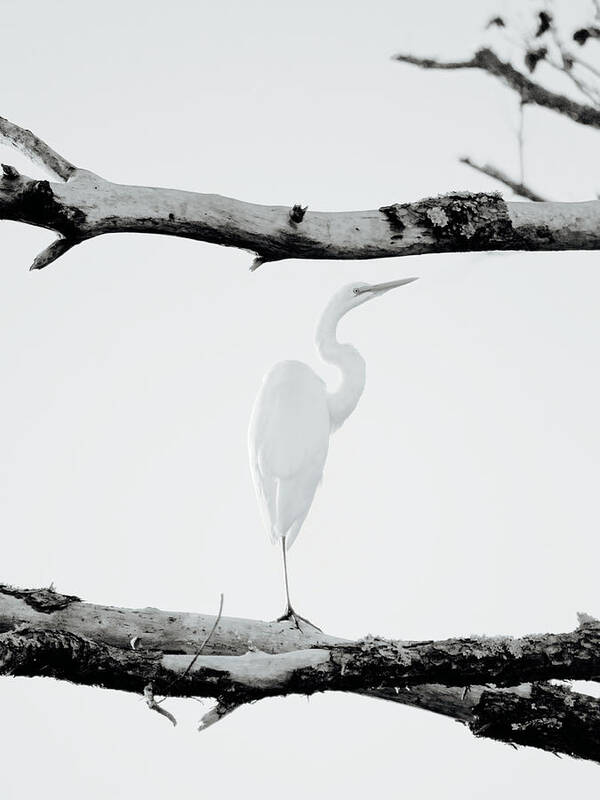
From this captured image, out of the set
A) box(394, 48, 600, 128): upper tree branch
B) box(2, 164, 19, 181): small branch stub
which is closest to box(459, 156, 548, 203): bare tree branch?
box(394, 48, 600, 128): upper tree branch

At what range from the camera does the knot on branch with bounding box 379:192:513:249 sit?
3.03m

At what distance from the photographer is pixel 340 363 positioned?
636 centimetres

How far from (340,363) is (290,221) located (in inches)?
139

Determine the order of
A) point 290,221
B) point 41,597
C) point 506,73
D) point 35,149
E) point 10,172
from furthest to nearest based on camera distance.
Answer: point 506,73 → point 41,597 → point 35,149 → point 290,221 → point 10,172

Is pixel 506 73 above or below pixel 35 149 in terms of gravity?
above

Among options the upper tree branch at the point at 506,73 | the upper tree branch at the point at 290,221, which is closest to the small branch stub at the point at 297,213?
the upper tree branch at the point at 290,221

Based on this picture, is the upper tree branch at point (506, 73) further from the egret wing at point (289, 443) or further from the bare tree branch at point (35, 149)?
the egret wing at point (289, 443)

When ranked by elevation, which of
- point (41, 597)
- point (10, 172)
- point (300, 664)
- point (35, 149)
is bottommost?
point (300, 664)

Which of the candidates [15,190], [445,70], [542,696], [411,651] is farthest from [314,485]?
[15,190]

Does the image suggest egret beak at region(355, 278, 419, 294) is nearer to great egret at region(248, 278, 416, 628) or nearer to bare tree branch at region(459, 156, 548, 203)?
great egret at region(248, 278, 416, 628)

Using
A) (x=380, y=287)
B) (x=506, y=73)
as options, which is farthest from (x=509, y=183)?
(x=380, y=287)

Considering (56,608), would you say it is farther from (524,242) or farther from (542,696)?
(524,242)

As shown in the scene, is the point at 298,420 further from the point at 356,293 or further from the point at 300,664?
the point at 300,664

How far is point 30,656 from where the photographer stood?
245 centimetres
